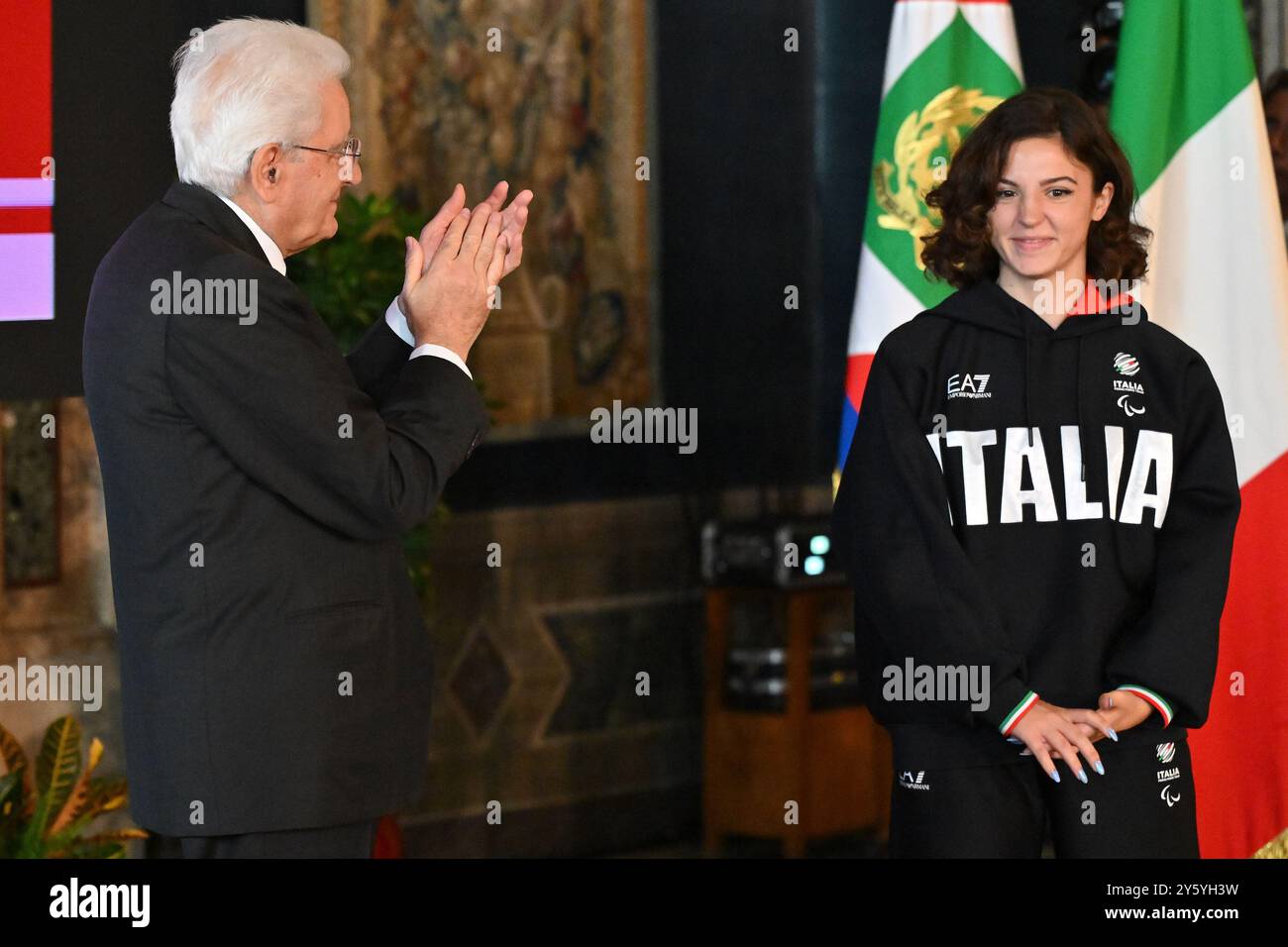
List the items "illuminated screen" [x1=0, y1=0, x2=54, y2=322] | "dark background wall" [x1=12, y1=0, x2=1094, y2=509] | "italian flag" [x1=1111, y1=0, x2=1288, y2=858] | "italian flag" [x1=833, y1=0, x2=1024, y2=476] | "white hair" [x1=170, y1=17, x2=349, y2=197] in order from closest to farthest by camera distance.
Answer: "white hair" [x1=170, y1=17, x2=349, y2=197]
"illuminated screen" [x1=0, y1=0, x2=54, y2=322]
"italian flag" [x1=1111, y1=0, x2=1288, y2=858]
"italian flag" [x1=833, y1=0, x2=1024, y2=476]
"dark background wall" [x1=12, y1=0, x2=1094, y2=509]

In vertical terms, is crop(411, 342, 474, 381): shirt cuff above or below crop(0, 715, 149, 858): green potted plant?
above

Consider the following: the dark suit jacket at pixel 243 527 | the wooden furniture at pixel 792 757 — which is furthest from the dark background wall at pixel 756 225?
the dark suit jacket at pixel 243 527

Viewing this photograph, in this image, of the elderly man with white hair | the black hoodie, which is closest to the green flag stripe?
the black hoodie

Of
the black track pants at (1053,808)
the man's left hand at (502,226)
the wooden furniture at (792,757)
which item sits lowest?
A: the wooden furniture at (792,757)

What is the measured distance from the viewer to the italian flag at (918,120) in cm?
368

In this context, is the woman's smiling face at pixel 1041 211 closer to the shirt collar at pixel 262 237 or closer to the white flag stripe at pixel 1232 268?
the white flag stripe at pixel 1232 268

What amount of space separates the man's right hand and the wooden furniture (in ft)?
8.65

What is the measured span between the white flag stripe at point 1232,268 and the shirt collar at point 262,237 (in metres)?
1.88

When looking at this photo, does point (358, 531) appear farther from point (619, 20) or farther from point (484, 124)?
point (619, 20)

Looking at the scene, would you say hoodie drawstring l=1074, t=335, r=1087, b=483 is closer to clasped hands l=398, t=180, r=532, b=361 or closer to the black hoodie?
the black hoodie

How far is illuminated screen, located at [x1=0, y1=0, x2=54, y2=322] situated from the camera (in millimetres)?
3092

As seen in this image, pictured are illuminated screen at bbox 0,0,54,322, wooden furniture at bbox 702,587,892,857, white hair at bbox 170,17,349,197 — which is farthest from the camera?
wooden furniture at bbox 702,587,892,857

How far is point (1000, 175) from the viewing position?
2576 mm
